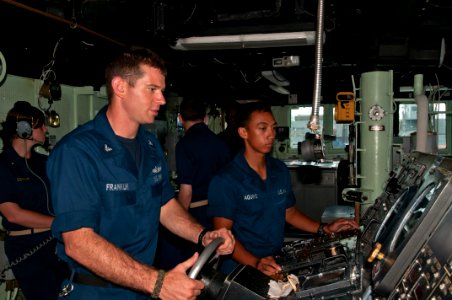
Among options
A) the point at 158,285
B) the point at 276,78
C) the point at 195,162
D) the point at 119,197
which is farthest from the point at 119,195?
the point at 276,78

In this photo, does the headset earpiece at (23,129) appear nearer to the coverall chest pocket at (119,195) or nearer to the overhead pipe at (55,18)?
the overhead pipe at (55,18)

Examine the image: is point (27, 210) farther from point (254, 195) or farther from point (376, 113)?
point (376, 113)

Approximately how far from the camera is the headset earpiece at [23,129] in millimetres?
3016

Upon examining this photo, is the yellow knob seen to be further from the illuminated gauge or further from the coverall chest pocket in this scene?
the illuminated gauge

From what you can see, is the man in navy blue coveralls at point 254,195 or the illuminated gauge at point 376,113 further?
the illuminated gauge at point 376,113

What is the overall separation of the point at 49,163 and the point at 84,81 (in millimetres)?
3213

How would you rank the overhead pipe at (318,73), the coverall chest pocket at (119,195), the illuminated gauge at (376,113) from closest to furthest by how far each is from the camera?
the coverall chest pocket at (119,195) < the overhead pipe at (318,73) < the illuminated gauge at (376,113)

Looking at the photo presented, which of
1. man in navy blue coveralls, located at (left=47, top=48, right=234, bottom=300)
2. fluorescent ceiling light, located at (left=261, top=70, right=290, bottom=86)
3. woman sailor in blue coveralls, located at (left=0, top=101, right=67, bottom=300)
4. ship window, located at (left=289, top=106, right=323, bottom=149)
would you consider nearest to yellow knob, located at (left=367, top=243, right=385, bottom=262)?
man in navy blue coveralls, located at (left=47, top=48, right=234, bottom=300)

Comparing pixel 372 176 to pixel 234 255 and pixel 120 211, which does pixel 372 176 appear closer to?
pixel 234 255

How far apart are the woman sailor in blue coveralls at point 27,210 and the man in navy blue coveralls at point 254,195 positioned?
1.32 meters

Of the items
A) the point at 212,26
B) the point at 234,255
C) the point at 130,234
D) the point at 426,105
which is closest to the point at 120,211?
the point at 130,234

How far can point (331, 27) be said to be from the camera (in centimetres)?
284

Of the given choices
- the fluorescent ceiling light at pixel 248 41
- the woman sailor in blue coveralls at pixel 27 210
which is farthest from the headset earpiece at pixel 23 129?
the fluorescent ceiling light at pixel 248 41

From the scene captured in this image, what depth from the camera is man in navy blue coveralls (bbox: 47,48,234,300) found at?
148 cm
